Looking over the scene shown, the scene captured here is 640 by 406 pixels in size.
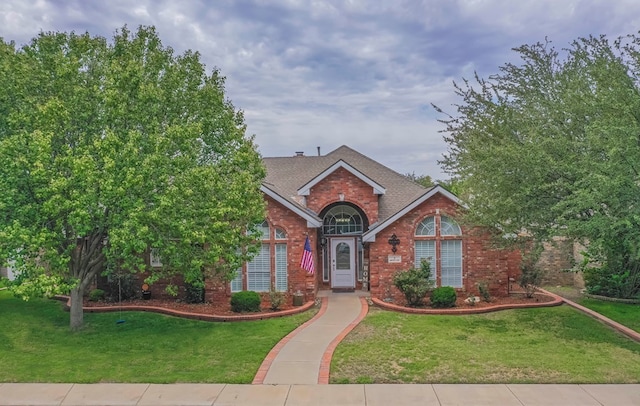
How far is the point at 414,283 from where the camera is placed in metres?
17.0

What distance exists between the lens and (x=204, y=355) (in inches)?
465

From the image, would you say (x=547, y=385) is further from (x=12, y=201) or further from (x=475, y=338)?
(x=12, y=201)

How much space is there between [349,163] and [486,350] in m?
13.5

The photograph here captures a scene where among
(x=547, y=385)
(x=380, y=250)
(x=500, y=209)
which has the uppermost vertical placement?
(x=500, y=209)

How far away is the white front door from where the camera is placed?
20625 mm

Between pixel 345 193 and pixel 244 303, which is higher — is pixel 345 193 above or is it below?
above

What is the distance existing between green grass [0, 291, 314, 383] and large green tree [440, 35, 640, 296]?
733 cm

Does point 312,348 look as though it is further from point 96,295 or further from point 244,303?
point 96,295

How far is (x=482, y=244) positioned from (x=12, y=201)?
15344 millimetres

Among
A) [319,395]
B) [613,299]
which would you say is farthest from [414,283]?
[319,395]

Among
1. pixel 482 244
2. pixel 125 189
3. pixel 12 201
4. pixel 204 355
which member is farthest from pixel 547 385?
pixel 12 201

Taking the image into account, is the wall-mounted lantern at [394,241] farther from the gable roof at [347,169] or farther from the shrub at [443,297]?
the gable roof at [347,169]

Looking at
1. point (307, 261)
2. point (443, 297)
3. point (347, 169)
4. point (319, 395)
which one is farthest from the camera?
point (347, 169)

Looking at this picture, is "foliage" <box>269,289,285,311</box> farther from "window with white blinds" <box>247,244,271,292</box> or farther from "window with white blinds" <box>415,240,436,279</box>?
"window with white blinds" <box>415,240,436,279</box>
